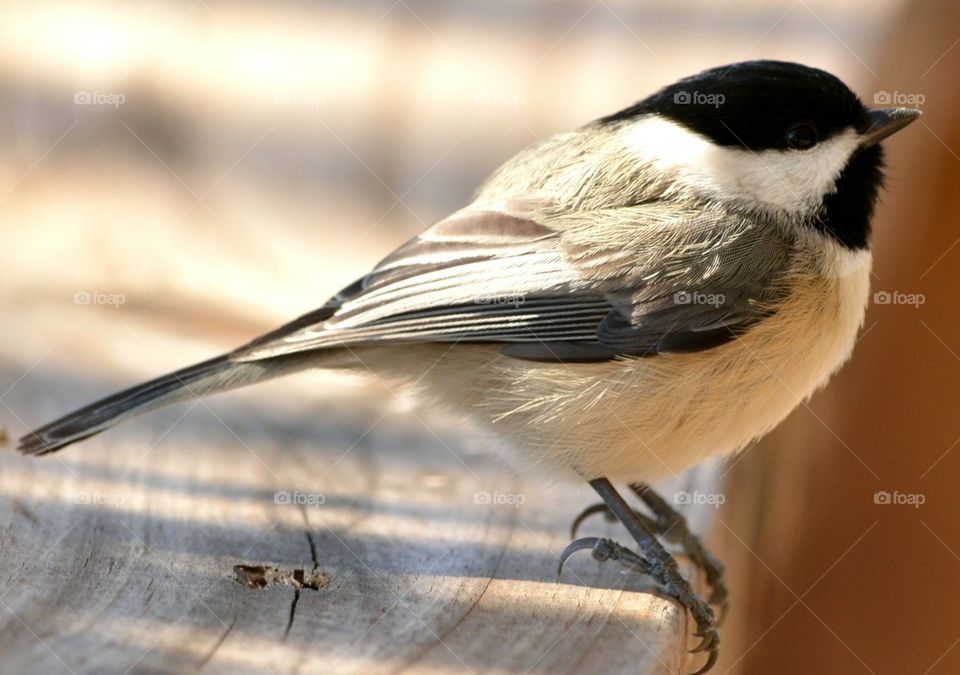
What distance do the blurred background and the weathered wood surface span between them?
9.0 inches

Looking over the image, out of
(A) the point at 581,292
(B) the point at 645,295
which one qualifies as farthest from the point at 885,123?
(A) the point at 581,292

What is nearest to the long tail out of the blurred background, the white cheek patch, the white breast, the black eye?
the blurred background

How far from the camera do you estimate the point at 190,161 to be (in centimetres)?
328

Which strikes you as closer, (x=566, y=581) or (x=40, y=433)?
(x=566, y=581)

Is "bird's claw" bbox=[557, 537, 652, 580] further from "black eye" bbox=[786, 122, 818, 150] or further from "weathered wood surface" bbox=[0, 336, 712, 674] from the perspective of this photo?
"black eye" bbox=[786, 122, 818, 150]

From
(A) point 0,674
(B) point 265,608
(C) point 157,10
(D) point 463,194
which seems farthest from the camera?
(C) point 157,10

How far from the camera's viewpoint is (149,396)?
236cm

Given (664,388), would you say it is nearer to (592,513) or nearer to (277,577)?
(592,513)

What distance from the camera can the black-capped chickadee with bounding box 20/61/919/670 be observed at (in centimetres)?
243

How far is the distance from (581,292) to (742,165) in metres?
0.49

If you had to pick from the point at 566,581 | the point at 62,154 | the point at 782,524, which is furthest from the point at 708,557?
the point at 62,154

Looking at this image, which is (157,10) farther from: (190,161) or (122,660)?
(122,660)

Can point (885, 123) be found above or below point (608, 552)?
above

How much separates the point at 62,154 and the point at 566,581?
2.07 meters
